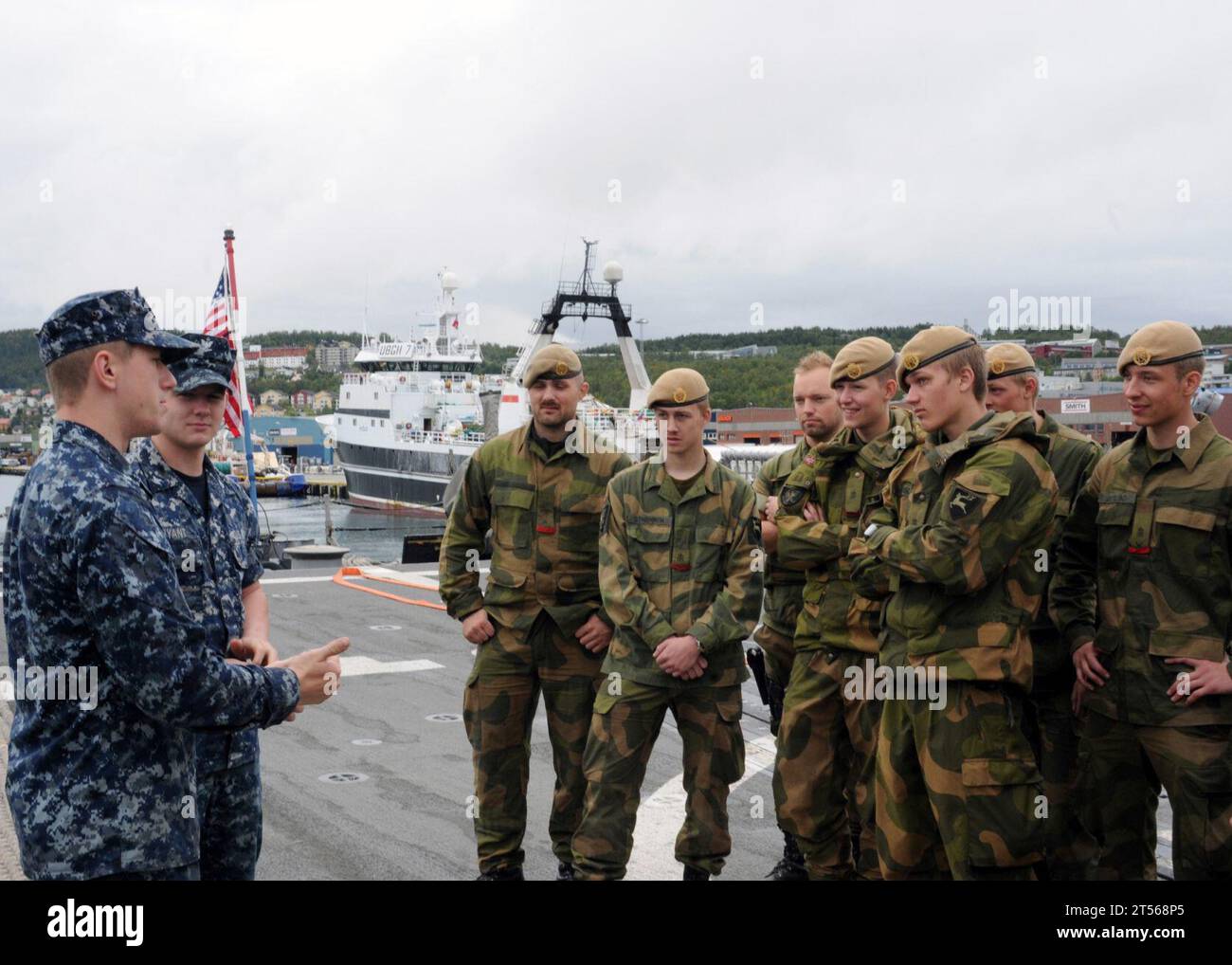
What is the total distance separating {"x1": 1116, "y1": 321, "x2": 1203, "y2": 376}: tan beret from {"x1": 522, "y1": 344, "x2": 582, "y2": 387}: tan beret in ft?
6.54

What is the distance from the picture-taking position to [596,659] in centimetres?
436

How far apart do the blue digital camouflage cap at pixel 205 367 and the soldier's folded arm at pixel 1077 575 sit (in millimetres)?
3005

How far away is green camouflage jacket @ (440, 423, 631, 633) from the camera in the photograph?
4.38m

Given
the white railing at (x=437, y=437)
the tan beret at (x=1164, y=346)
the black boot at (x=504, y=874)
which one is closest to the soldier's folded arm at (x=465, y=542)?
the black boot at (x=504, y=874)

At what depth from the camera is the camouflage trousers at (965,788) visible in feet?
10.6

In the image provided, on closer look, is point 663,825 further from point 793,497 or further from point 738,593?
point 793,497

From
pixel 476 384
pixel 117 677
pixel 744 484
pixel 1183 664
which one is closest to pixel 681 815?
pixel 744 484

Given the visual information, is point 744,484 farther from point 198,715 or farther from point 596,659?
point 198,715

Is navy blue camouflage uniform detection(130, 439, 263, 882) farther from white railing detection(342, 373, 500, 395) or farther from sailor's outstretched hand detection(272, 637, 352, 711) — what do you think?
white railing detection(342, 373, 500, 395)

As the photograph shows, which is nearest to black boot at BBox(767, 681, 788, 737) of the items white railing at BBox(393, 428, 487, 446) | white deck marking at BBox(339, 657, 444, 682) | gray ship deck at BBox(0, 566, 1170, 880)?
gray ship deck at BBox(0, 566, 1170, 880)

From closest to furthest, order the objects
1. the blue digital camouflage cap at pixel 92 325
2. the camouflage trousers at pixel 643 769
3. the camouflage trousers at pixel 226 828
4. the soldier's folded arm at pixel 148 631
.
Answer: the soldier's folded arm at pixel 148 631
the blue digital camouflage cap at pixel 92 325
the camouflage trousers at pixel 226 828
the camouflage trousers at pixel 643 769

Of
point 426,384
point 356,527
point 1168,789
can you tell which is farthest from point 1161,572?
point 426,384

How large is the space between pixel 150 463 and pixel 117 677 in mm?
1174

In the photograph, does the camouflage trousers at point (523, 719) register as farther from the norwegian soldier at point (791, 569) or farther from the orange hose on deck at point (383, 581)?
the orange hose on deck at point (383, 581)
